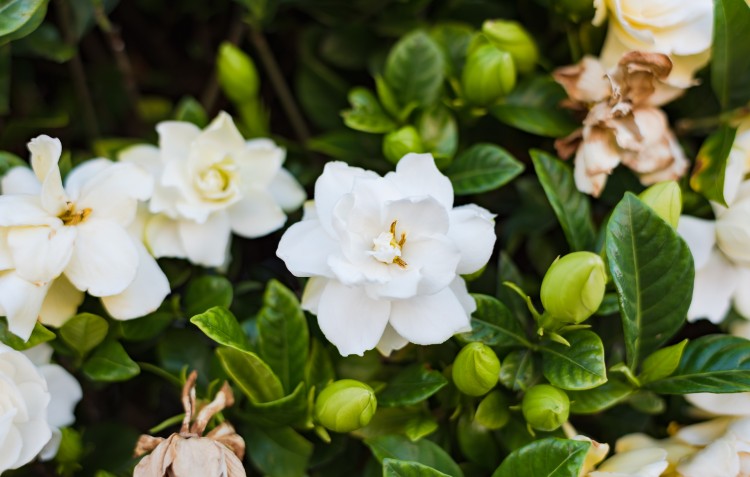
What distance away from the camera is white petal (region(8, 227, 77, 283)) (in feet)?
2.81

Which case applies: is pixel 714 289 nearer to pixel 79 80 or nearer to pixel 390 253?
pixel 390 253

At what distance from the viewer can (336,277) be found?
83 cm

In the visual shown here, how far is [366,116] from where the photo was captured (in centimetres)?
107

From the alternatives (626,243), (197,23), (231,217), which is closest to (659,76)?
(626,243)

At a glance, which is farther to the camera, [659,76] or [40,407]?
[659,76]

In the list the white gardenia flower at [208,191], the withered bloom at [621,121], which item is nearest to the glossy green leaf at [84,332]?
the white gardenia flower at [208,191]

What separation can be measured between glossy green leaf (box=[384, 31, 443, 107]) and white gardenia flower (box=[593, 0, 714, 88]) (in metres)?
0.20

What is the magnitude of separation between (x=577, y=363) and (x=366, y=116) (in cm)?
40

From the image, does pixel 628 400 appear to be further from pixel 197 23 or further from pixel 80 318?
pixel 197 23

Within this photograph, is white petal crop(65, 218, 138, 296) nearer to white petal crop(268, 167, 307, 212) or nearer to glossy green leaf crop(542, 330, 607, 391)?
white petal crop(268, 167, 307, 212)

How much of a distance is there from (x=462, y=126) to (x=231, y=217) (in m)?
0.34

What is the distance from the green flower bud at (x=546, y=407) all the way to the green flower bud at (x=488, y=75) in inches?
14.2

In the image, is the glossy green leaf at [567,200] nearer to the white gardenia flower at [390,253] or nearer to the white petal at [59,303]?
the white gardenia flower at [390,253]

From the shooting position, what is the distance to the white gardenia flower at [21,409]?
851 mm
